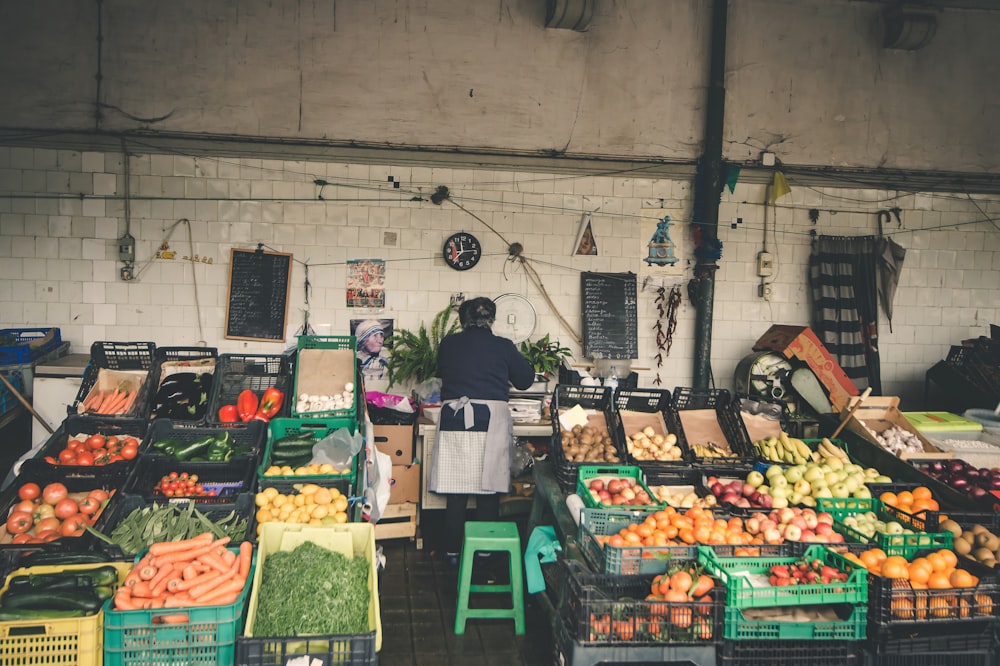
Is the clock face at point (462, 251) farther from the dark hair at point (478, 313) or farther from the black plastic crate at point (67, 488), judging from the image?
the black plastic crate at point (67, 488)

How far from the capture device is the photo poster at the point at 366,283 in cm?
745

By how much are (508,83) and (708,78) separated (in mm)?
2209

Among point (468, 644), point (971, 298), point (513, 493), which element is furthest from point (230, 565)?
point (971, 298)

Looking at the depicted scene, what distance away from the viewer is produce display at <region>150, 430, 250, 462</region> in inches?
187

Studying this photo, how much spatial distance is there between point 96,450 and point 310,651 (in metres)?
2.71

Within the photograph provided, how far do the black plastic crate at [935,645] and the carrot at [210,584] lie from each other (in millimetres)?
3038

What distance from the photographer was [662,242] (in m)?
7.91

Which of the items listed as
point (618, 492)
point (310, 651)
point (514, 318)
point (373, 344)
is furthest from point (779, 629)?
point (373, 344)

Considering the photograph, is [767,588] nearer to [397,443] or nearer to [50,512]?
[397,443]

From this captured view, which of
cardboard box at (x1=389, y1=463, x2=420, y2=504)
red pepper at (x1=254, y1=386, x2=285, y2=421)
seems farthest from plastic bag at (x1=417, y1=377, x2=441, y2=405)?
red pepper at (x1=254, y1=386, x2=285, y2=421)

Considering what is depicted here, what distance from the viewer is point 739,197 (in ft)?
26.7

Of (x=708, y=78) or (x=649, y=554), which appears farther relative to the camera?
(x=708, y=78)

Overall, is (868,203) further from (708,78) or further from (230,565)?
(230,565)

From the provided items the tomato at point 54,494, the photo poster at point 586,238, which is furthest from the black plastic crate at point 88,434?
the photo poster at point 586,238
